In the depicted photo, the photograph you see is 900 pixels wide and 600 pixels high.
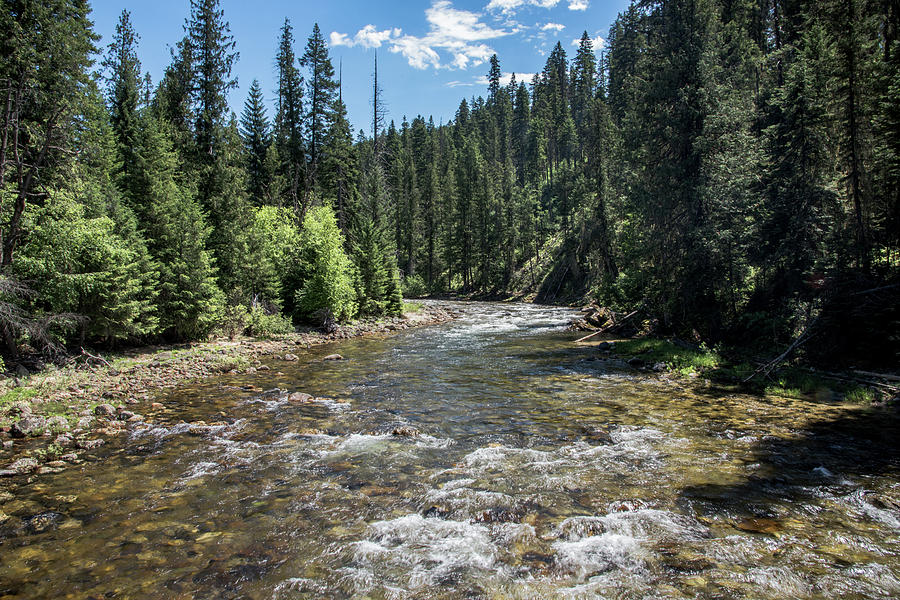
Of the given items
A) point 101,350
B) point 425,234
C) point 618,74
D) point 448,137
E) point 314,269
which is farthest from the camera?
point 448,137

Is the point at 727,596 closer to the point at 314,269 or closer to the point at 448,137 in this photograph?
the point at 314,269

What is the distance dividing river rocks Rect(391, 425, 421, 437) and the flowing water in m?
0.05

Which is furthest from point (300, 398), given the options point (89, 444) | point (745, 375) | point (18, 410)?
point (745, 375)

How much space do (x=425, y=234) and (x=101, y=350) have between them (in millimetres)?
57272

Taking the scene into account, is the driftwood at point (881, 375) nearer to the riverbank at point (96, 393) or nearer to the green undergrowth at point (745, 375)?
the green undergrowth at point (745, 375)

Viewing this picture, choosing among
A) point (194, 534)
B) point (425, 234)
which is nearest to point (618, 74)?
point (425, 234)

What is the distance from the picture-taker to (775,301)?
16281 mm

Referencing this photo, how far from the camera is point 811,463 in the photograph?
8023mm

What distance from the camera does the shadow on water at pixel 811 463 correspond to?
6.92m

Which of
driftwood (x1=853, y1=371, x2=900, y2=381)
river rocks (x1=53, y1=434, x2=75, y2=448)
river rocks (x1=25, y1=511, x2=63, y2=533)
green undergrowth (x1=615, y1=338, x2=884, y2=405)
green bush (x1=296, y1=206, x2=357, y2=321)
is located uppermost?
green bush (x1=296, y1=206, x2=357, y2=321)

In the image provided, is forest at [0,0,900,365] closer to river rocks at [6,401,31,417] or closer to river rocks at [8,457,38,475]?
river rocks at [6,401,31,417]

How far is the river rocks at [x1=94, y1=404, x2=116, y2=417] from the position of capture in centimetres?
1149

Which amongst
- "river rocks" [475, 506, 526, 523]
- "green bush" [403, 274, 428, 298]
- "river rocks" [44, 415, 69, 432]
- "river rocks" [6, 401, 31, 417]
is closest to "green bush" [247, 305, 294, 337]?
"river rocks" [6, 401, 31, 417]

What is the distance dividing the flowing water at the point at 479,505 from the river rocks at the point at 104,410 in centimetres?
140
